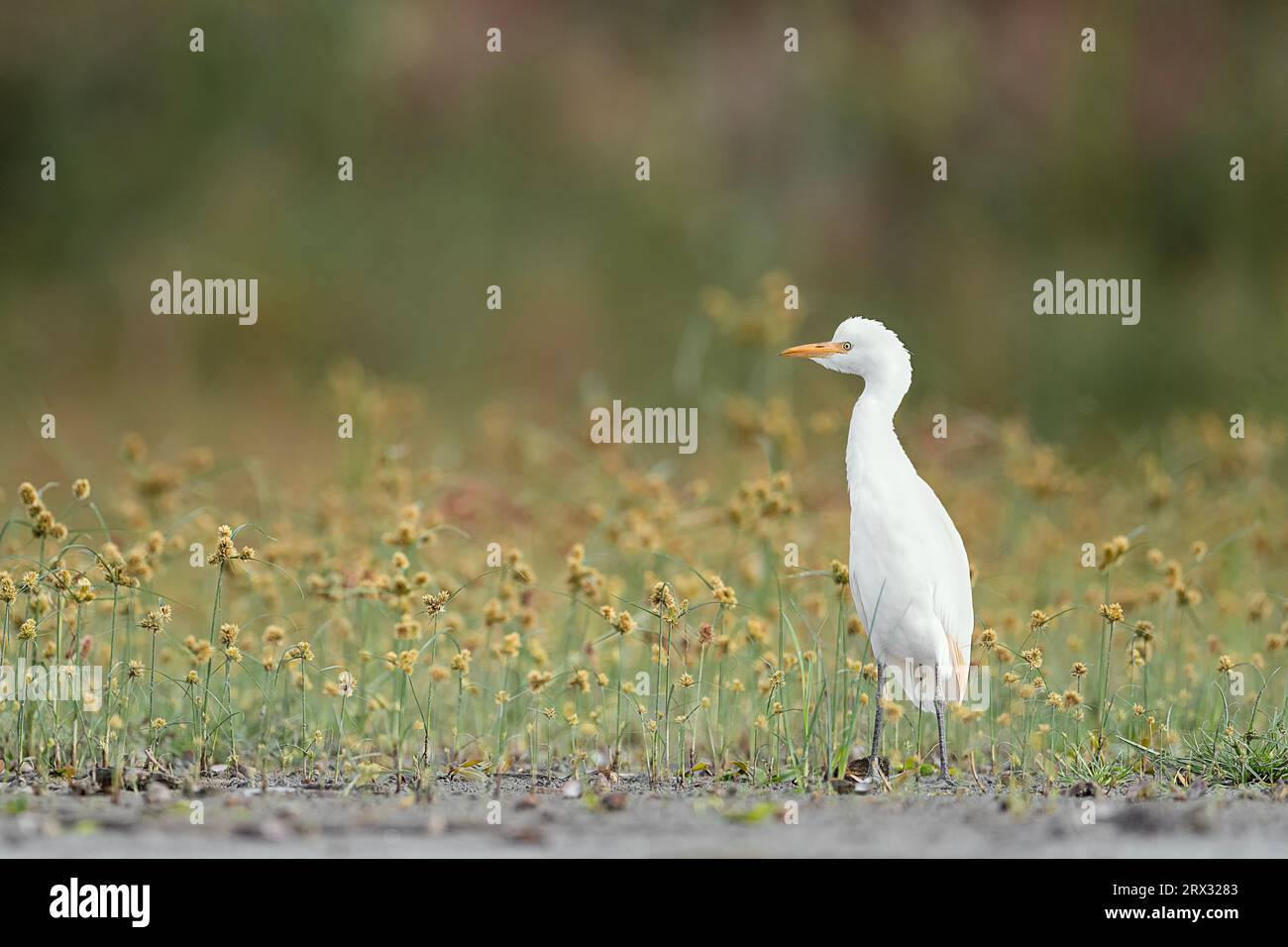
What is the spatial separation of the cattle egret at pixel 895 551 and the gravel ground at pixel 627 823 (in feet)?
1.39

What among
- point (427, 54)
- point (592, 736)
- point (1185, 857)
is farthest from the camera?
point (427, 54)

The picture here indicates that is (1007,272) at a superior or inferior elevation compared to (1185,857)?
superior

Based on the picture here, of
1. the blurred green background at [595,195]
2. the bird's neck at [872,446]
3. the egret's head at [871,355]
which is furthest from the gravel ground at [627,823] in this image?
the blurred green background at [595,195]

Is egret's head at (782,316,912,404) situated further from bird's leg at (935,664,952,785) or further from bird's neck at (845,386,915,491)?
bird's leg at (935,664,952,785)

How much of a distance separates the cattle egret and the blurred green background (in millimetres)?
7965

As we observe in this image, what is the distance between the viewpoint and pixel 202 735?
16.0ft

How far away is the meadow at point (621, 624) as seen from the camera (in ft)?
16.0

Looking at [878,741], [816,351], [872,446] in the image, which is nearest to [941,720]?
[878,741]

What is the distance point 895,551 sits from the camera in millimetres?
4914

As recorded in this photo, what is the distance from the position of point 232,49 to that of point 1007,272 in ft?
23.3

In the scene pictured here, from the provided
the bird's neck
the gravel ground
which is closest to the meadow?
the gravel ground

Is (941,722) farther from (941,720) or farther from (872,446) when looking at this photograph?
(872,446)

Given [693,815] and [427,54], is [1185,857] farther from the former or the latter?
[427,54]

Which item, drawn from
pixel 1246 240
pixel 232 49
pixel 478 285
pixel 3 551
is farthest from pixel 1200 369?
pixel 3 551
